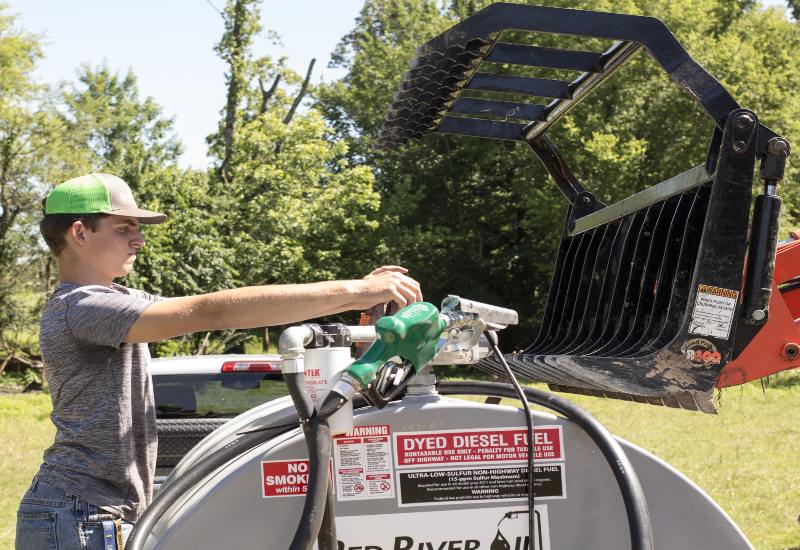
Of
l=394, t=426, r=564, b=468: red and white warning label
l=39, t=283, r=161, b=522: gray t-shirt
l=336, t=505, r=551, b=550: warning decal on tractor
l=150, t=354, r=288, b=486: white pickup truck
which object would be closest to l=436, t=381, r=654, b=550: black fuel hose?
l=394, t=426, r=564, b=468: red and white warning label

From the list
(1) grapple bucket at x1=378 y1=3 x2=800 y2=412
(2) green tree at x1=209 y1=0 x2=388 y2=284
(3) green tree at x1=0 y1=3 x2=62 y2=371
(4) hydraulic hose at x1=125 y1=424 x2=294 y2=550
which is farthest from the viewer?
(2) green tree at x1=209 y1=0 x2=388 y2=284

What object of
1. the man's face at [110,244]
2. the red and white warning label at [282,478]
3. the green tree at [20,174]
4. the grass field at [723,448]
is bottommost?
the grass field at [723,448]

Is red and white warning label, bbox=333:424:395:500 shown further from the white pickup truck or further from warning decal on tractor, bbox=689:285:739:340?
the white pickup truck

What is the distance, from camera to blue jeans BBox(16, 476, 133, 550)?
8.68 ft

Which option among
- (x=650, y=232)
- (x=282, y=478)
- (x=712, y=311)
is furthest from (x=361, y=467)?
(x=650, y=232)

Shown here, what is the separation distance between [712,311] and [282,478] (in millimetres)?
1163

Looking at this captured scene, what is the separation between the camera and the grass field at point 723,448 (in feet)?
29.9

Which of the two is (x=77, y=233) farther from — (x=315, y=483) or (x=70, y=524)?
(x=315, y=483)

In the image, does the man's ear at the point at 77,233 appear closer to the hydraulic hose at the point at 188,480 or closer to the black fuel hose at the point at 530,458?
the hydraulic hose at the point at 188,480

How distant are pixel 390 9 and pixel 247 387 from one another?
145 ft

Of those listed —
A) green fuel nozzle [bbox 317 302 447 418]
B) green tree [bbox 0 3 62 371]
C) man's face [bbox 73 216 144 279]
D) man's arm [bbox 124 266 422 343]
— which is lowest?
green fuel nozzle [bbox 317 302 447 418]

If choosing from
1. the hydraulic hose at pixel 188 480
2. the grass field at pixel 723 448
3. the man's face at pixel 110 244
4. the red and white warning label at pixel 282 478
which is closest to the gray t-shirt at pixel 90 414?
the man's face at pixel 110 244

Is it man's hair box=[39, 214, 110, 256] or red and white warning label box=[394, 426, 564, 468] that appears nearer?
red and white warning label box=[394, 426, 564, 468]

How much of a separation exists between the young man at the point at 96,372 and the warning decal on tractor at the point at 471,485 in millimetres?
500
